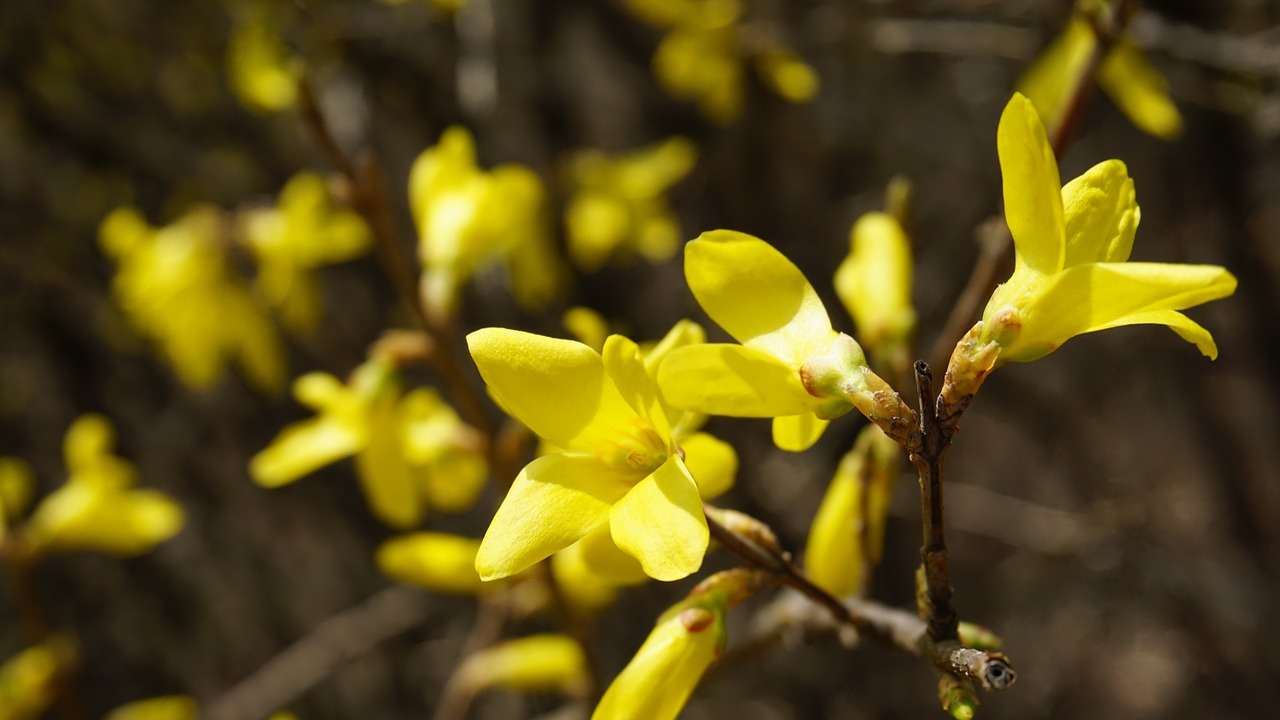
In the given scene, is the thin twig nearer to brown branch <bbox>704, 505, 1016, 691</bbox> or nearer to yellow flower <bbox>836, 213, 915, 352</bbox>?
yellow flower <bbox>836, 213, 915, 352</bbox>

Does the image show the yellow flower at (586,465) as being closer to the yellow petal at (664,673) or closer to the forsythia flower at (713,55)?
the yellow petal at (664,673)

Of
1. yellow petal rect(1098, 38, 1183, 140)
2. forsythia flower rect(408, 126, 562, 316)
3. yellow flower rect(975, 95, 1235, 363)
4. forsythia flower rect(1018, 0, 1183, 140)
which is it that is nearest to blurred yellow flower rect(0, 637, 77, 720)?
forsythia flower rect(408, 126, 562, 316)

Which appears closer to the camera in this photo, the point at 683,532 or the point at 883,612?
the point at 683,532

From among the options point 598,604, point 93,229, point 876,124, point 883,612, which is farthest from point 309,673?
point 876,124

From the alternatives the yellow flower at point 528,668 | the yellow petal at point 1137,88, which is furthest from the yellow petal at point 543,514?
the yellow petal at point 1137,88

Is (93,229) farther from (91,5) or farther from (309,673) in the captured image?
(309,673)

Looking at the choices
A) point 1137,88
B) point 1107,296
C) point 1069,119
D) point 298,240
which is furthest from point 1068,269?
point 298,240
